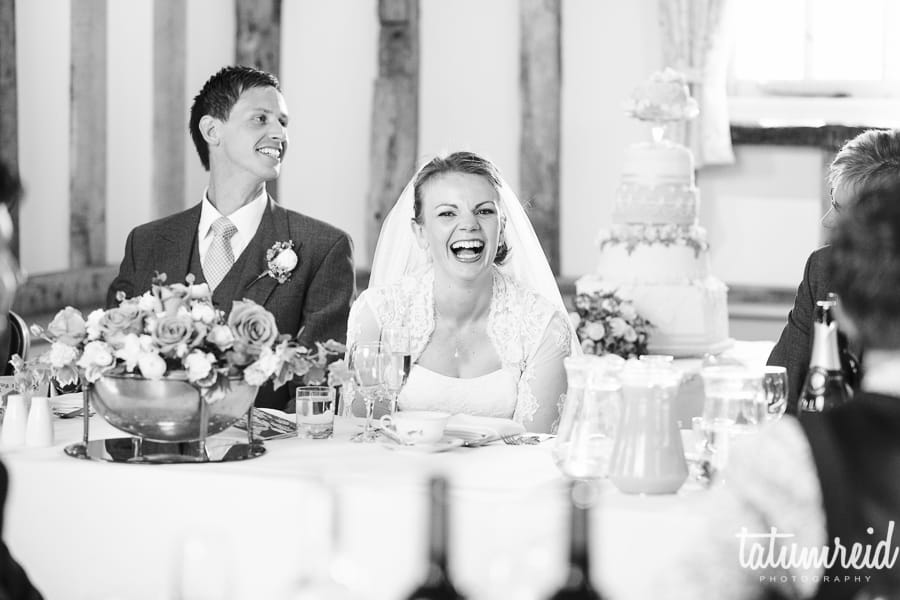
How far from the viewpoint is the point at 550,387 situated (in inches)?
113

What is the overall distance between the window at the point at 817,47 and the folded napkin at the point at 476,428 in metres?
4.21

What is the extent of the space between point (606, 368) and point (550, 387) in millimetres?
1059

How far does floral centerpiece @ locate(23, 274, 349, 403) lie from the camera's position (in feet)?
6.55

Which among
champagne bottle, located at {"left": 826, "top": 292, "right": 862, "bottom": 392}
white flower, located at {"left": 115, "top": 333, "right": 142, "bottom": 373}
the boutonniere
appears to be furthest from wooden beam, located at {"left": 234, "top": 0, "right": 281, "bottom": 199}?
champagne bottle, located at {"left": 826, "top": 292, "right": 862, "bottom": 392}

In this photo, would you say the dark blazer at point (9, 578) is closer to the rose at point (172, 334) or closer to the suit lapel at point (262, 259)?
the rose at point (172, 334)

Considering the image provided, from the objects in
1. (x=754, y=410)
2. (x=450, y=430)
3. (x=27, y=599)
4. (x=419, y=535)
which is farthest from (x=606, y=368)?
(x=27, y=599)

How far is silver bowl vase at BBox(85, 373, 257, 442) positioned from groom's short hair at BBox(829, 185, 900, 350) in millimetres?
1100

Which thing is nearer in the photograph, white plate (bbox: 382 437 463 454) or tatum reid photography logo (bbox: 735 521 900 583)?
tatum reid photography logo (bbox: 735 521 900 583)

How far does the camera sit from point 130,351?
1.99 meters

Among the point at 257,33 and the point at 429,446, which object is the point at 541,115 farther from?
the point at 429,446

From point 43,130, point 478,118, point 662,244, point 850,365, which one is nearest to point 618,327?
point 662,244

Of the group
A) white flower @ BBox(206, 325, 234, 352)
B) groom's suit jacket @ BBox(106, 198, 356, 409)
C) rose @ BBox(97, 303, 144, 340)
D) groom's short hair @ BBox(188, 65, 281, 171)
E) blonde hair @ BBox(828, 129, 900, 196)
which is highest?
groom's short hair @ BBox(188, 65, 281, 171)

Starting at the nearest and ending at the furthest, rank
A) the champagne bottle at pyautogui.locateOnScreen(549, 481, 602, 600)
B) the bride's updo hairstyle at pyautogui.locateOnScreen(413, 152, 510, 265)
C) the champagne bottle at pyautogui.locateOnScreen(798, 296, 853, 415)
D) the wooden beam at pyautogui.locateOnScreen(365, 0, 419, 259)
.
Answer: the champagne bottle at pyautogui.locateOnScreen(549, 481, 602, 600)
the champagne bottle at pyautogui.locateOnScreen(798, 296, 853, 415)
the bride's updo hairstyle at pyautogui.locateOnScreen(413, 152, 510, 265)
the wooden beam at pyautogui.locateOnScreen(365, 0, 419, 259)

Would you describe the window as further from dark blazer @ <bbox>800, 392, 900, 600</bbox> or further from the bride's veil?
dark blazer @ <bbox>800, 392, 900, 600</bbox>
